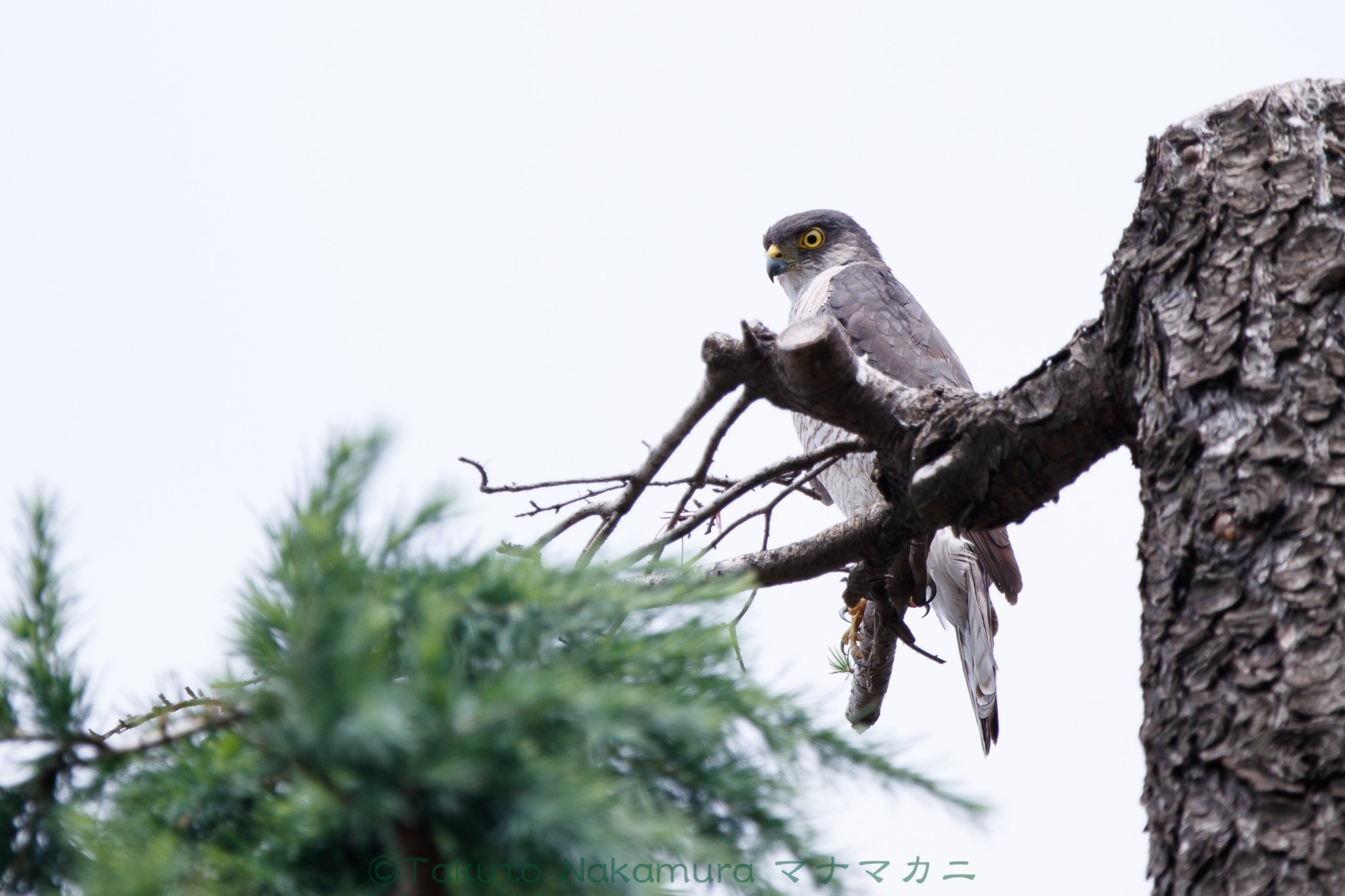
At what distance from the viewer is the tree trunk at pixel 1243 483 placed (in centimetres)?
158

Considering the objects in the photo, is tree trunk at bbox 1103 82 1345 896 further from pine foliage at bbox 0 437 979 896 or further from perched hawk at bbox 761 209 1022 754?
A: perched hawk at bbox 761 209 1022 754

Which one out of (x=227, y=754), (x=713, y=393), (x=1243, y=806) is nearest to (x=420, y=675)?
(x=227, y=754)

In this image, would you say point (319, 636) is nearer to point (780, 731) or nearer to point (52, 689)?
point (52, 689)

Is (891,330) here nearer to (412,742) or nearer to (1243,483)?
(1243,483)

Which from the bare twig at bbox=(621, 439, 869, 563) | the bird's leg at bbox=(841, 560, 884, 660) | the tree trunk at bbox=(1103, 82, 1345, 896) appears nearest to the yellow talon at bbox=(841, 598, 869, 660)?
the bird's leg at bbox=(841, 560, 884, 660)

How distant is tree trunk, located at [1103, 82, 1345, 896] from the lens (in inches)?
62.4

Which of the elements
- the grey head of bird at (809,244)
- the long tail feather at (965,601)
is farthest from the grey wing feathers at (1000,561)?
the grey head of bird at (809,244)

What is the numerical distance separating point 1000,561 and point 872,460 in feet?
2.51

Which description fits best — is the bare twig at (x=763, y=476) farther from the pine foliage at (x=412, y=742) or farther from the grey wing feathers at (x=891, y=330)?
the grey wing feathers at (x=891, y=330)

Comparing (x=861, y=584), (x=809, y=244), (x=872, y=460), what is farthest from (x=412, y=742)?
(x=809, y=244)

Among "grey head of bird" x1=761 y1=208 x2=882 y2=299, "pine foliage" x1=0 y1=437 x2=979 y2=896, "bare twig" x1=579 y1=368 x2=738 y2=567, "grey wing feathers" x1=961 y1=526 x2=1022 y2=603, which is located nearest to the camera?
"pine foliage" x1=0 y1=437 x2=979 y2=896

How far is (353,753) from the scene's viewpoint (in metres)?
0.90

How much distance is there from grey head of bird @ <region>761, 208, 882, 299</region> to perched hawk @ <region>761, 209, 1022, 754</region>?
35cm

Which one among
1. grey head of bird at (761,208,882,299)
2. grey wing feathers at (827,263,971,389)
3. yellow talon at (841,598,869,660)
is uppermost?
grey head of bird at (761,208,882,299)
